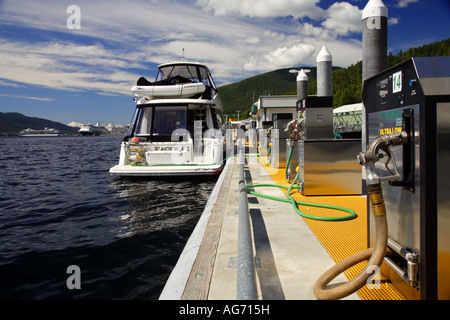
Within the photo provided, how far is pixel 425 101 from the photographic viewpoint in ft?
7.09

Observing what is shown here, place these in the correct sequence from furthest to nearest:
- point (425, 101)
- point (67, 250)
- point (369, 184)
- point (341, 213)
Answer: point (67, 250)
point (341, 213)
point (369, 184)
point (425, 101)

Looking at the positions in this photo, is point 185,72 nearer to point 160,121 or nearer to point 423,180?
point 160,121

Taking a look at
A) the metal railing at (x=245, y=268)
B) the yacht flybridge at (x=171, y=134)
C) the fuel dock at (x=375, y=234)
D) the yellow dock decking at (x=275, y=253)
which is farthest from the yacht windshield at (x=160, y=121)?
the metal railing at (x=245, y=268)

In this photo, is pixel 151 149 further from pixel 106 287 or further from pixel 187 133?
pixel 106 287

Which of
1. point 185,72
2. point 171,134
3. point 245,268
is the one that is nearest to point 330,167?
point 245,268

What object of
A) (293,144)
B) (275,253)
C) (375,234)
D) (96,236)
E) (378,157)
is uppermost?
(293,144)

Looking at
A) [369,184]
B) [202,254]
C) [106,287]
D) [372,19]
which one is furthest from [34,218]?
[372,19]

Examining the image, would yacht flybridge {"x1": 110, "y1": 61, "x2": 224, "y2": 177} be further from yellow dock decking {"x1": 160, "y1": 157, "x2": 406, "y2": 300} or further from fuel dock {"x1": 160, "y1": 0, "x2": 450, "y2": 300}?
fuel dock {"x1": 160, "y1": 0, "x2": 450, "y2": 300}

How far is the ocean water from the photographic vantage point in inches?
163

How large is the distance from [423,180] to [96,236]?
17.9 feet

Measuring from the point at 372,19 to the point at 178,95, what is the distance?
755 centimetres

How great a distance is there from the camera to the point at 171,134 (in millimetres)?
12359

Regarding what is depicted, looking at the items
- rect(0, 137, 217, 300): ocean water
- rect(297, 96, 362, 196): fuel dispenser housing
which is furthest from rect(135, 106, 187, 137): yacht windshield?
rect(297, 96, 362, 196): fuel dispenser housing

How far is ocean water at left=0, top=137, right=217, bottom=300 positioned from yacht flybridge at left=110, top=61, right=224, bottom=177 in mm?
555
